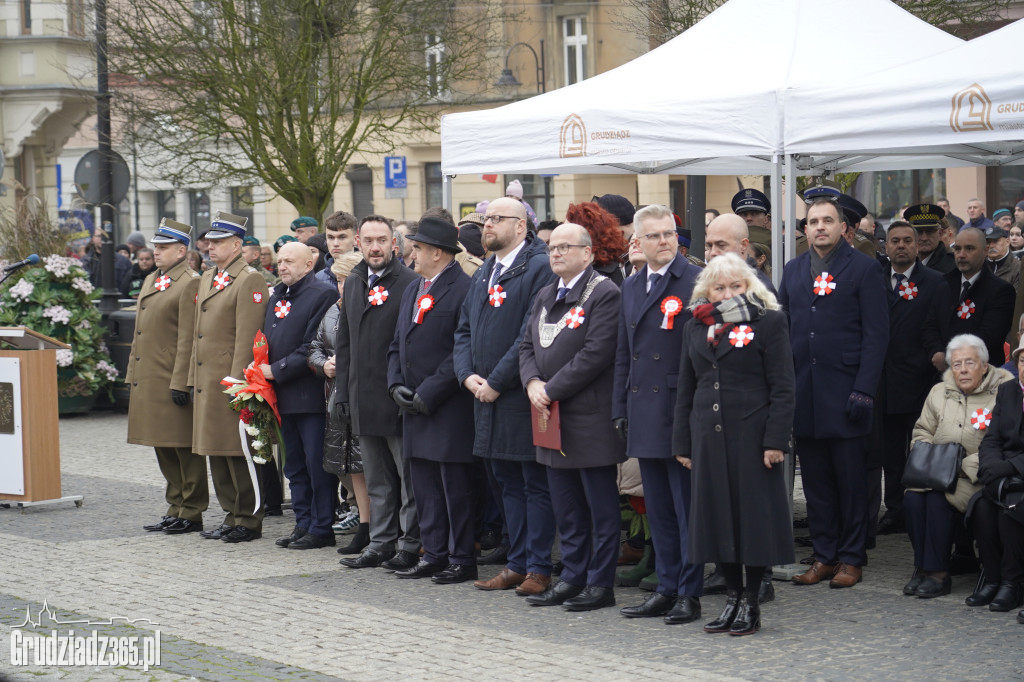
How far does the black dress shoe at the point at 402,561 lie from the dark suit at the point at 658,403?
5.93 ft

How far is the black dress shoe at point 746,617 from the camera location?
699cm

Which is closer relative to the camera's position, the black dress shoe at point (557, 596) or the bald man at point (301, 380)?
the black dress shoe at point (557, 596)

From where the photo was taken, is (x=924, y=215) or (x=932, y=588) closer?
(x=932, y=588)

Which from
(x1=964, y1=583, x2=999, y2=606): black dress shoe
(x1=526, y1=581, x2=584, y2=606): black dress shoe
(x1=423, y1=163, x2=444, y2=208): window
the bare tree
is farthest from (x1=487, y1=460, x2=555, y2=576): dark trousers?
(x1=423, y1=163, x2=444, y2=208): window

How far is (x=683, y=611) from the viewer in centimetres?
728

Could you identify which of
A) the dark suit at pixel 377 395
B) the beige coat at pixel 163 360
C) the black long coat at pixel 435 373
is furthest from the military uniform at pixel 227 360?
the black long coat at pixel 435 373

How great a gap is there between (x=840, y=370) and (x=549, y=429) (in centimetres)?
168

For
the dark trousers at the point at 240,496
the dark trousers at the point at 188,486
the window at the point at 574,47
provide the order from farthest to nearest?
the window at the point at 574,47, the dark trousers at the point at 188,486, the dark trousers at the point at 240,496

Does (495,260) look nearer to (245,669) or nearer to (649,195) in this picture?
(245,669)

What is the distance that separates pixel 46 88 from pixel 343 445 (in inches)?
1124

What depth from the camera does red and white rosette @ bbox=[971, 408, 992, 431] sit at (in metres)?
7.82

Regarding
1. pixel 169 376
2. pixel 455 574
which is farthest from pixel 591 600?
pixel 169 376

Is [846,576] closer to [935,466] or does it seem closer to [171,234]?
[935,466]

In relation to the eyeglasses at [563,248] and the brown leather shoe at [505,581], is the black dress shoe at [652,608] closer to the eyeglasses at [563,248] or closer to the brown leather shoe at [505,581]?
the brown leather shoe at [505,581]
